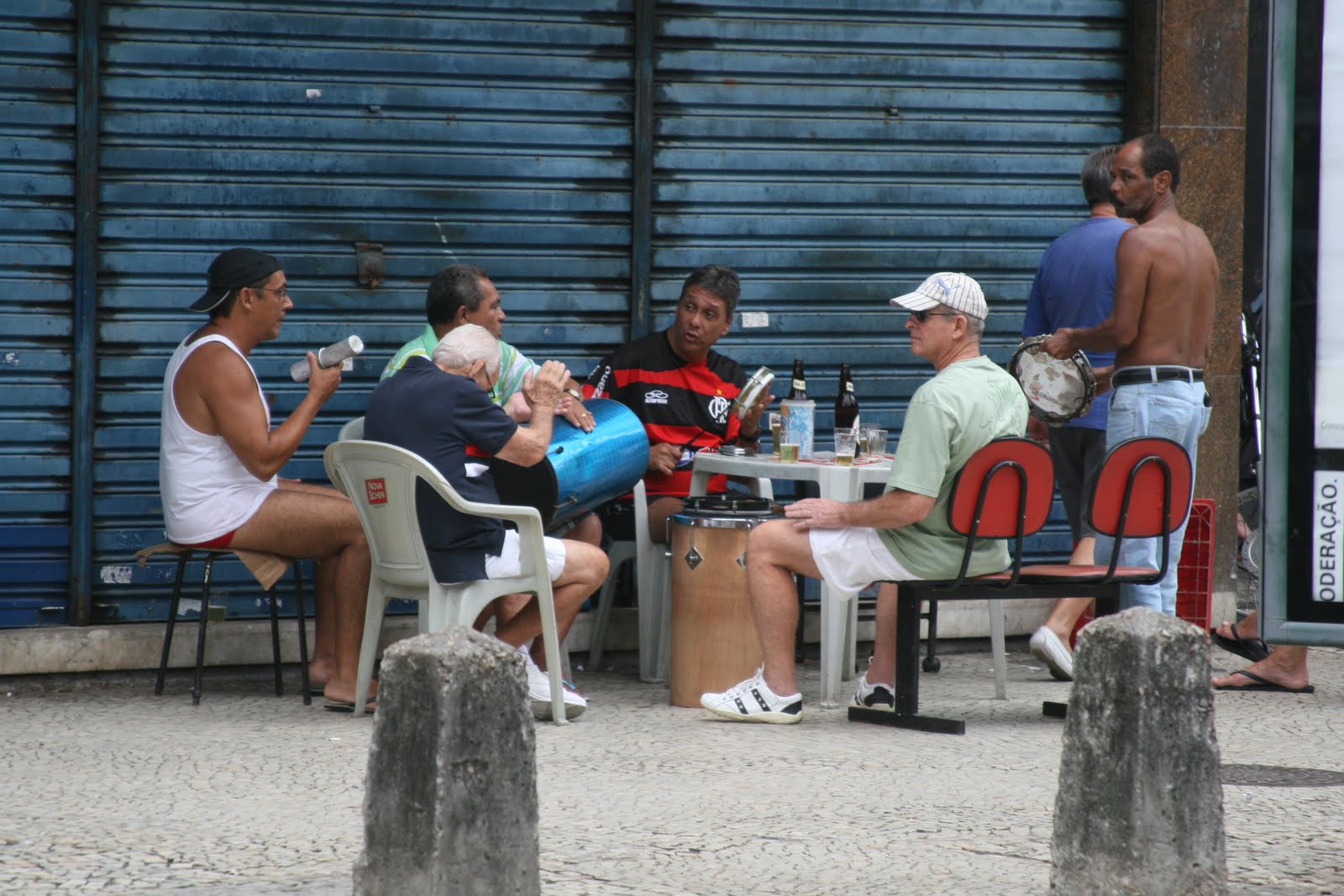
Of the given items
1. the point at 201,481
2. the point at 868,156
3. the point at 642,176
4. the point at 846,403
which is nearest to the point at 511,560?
the point at 201,481

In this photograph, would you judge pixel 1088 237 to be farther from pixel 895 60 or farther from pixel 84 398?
pixel 84 398

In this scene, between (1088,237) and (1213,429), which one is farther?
(1213,429)

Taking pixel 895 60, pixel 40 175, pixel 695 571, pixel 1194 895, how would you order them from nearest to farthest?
1. pixel 1194 895
2. pixel 695 571
3. pixel 40 175
4. pixel 895 60

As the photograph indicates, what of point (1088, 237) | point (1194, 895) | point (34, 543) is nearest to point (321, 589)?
point (34, 543)

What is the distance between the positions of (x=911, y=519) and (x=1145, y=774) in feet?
7.01

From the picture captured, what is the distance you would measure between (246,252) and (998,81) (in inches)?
145

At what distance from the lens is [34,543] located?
697 centimetres

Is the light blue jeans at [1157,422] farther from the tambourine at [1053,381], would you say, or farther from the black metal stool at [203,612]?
the black metal stool at [203,612]

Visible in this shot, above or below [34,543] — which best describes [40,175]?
above

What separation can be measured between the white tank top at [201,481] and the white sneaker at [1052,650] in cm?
318

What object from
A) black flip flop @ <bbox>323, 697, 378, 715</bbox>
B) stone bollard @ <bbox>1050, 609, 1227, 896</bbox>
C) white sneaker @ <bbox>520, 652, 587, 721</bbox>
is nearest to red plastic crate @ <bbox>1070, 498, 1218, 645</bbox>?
white sneaker @ <bbox>520, 652, 587, 721</bbox>

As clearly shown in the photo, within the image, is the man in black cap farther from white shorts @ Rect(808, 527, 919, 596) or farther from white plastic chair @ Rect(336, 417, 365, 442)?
white shorts @ Rect(808, 527, 919, 596)

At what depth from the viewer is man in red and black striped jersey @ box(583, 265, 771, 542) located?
7316 millimetres

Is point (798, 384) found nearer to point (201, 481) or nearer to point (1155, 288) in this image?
point (1155, 288)
